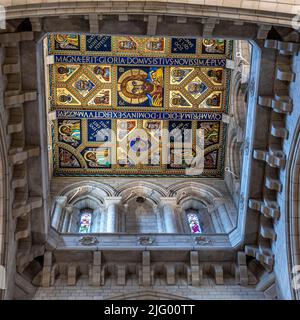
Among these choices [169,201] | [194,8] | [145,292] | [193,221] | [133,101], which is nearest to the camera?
[194,8]

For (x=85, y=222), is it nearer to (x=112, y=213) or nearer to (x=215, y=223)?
(x=112, y=213)

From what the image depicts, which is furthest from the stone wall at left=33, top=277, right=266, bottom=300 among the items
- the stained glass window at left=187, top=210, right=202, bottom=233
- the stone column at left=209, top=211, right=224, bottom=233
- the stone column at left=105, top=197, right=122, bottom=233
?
the stained glass window at left=187, top=210, right=202, bottom=233

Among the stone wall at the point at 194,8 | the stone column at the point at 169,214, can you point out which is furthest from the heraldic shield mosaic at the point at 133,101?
the stone wall at the point at 194,8

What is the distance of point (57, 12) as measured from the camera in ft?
27.6

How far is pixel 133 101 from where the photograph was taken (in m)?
17.3

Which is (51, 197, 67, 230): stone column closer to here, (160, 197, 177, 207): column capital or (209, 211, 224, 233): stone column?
(160, 197, 177, 207): column capital

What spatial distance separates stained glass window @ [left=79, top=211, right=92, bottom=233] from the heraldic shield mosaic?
6.61ft

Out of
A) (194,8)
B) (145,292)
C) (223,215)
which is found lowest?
(145,292)

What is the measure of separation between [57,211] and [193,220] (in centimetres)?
429

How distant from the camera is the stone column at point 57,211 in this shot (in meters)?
14.5

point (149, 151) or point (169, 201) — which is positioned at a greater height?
point (149, 151)

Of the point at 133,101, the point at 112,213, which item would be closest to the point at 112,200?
the point at 112,213
